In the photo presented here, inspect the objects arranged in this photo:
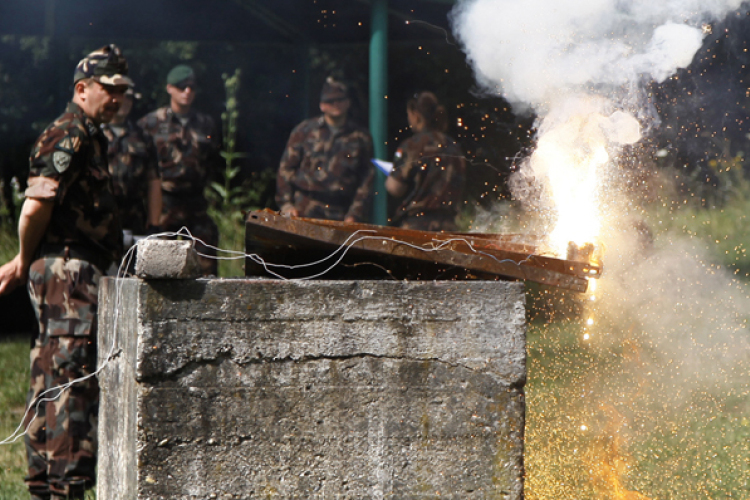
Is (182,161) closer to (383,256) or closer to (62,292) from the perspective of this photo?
(62,292)

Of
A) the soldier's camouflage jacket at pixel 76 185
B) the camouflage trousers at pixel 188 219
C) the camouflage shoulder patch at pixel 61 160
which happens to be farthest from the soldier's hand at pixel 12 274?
the camouflage trousers at pixel 188 219

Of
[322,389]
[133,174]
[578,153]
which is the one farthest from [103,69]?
[578,153]

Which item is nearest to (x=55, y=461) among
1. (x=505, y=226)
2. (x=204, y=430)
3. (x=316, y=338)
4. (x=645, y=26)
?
(x=204, y=430)

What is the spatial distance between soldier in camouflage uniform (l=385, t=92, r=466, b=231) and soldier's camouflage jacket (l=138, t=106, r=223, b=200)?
159cm

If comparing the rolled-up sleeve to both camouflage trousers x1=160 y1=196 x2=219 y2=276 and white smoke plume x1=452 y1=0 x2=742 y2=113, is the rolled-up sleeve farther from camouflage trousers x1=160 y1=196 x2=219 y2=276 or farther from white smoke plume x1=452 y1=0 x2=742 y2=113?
camouflage trousers x1=160 y1=196 x2=219 y2=276

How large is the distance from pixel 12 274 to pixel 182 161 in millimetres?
2972

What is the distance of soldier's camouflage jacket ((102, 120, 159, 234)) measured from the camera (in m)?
5.06

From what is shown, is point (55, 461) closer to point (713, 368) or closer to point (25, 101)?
point (713, 368)

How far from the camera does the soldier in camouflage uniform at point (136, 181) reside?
5.06 metres

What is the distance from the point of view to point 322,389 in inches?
101

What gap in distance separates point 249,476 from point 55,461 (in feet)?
4.82

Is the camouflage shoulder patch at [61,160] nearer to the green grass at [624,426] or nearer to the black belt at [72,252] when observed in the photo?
the black belt at [72,252]

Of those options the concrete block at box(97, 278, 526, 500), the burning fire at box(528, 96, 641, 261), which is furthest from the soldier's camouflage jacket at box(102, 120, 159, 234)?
the concrete block at box(97, 278, 526, 500)

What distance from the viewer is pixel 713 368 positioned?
20.8 feet
